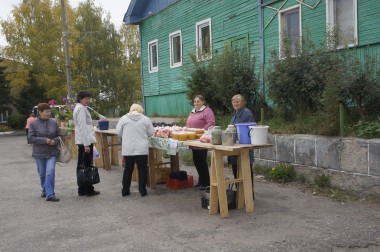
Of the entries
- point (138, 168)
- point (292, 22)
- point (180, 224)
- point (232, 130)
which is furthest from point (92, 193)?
point (292, 22)

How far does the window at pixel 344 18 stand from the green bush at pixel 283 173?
3369 mm

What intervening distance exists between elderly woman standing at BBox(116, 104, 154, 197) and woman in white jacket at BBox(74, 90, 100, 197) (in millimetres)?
535

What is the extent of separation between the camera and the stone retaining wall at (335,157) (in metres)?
6.54

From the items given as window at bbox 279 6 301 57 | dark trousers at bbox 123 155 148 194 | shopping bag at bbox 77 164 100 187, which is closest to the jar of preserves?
dark trousers at bbox 123 155 148 194

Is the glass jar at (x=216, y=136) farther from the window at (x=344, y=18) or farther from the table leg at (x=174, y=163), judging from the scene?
the window at (x=344, y=18)

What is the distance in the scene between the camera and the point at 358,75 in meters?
7.50

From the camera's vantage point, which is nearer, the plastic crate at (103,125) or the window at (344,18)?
the window at (344,18)

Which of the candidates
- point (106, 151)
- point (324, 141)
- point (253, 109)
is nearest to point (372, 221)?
point (324, 141)

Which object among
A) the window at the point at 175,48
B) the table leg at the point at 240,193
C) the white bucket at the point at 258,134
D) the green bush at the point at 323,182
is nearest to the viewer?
the white bucket at the point at 258,134

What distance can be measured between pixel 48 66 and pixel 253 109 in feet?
83.7

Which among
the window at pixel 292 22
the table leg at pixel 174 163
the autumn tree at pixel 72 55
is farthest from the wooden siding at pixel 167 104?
the autumn tree at pixel 72 55

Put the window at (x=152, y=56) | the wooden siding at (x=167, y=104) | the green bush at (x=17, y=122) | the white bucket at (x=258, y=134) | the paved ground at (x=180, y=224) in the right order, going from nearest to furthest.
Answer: the paved ground at (x=180, y=224) < the white bucket at (x=258, y=134) < the wooden siding at (x=167, y=104) < the window at (x=152, y=56) < the green bush at (x=17, y=122)

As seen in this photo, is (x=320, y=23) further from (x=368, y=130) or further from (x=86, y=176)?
(x=86, y=176)

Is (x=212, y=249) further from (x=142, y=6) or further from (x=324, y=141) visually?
(x=142, y=6)
